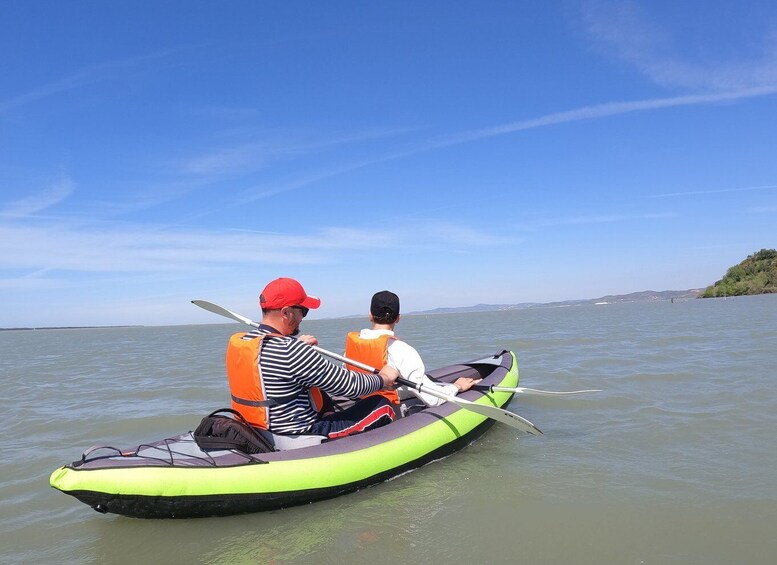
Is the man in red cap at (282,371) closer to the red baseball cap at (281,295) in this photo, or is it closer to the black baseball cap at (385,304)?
the red baseball cap at (281,295)

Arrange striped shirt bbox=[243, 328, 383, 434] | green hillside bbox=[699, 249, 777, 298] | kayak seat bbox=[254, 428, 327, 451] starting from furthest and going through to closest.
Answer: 1. green hillside bbox=[699, 249, 777, 298]
2. kayak seat bbox=[254, 428, 327, 451]
3. striped shirt bbox=[243, 328, 383, 434]

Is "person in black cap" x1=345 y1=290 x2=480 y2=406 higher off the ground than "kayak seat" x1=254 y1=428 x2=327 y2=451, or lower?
higher

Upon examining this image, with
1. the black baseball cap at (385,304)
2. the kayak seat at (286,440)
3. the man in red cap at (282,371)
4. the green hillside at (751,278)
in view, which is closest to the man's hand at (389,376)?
the man in red cap at (282,371)

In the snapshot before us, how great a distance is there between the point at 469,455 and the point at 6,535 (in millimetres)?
3764

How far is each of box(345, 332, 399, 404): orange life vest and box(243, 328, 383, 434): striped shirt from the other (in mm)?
672

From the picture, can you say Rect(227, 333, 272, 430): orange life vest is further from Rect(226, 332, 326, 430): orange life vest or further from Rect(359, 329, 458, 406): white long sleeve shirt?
Rect(359, 329, 458, 406): white long sleeve shirt

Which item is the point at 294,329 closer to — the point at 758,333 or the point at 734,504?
the point at 734,504

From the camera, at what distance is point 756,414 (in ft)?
19.1

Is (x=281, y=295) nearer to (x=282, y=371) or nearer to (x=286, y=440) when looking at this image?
(x=282, y=371)

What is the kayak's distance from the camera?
3330mm

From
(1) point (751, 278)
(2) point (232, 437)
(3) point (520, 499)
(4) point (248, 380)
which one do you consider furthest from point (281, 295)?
(1) point (751, 278)

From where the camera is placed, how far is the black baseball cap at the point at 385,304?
468 cm

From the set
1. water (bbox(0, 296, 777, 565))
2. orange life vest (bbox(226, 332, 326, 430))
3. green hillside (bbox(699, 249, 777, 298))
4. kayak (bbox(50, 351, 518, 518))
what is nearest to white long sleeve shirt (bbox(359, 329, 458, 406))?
kayak (bbox(50, 351, 518, 518))

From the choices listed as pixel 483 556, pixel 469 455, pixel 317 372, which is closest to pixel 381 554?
pixel 483 556
